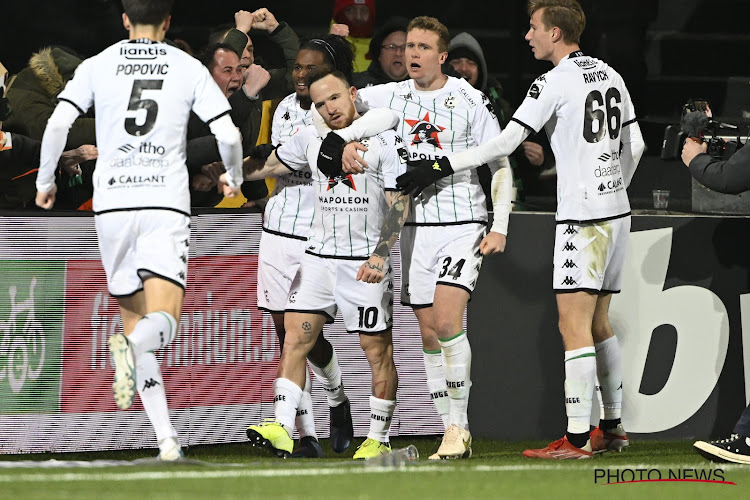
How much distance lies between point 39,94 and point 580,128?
3468mm

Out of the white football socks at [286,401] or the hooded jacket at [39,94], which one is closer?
the white football socks at [286,401]

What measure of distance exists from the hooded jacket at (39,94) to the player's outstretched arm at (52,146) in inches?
85.2

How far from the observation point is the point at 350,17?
10000 millimetres

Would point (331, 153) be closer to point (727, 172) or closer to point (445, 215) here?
→ point (445, 215)

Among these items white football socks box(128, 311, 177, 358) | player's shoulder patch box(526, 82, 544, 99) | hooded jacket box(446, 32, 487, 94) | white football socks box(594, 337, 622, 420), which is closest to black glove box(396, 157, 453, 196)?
player's shoulder patch box(526, 82, 544, 99)

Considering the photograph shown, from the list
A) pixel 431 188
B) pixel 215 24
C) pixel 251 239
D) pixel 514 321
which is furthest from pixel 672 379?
pixel 215 24

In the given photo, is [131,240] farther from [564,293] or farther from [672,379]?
[672,379]

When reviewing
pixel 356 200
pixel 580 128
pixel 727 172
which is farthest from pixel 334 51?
pixel 727 172

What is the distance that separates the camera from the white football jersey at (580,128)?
748 centimetres

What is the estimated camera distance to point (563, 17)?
24.8 feet

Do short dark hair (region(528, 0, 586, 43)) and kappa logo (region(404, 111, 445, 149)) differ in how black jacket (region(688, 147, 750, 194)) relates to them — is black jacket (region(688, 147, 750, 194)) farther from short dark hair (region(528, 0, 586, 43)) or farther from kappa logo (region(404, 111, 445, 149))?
kappa logo (region(404, 111, 445, 149))

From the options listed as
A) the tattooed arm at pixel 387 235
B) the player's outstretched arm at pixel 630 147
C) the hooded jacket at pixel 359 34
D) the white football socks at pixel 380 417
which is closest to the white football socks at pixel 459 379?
the white football socks at pixel 380 417

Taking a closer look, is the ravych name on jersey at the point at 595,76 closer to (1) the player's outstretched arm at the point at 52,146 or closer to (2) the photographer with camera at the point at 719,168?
(2) the photographer with camera at the point at 719,168

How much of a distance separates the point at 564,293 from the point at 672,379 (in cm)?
141
